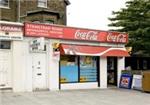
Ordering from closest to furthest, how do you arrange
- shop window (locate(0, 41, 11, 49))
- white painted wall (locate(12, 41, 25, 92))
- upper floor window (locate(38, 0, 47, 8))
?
shop window (locate(0, 41, 11, 49)), white painted wall (locate(12, 41, 25, 92)), upper floor window (locate(38, 0, 47, 8))

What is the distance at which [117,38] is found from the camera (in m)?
27.2

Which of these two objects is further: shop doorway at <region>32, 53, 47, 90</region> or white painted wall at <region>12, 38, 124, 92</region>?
shop doorway at <region>32, 53, 47, 90</region>

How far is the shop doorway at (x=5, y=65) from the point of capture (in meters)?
21.1

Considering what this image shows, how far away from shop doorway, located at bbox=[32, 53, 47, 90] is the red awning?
53.8 inches

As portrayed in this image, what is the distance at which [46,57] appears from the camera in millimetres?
23031

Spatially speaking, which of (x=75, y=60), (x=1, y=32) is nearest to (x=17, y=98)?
(x=1, y=32)

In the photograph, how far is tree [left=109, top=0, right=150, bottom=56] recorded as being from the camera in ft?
108

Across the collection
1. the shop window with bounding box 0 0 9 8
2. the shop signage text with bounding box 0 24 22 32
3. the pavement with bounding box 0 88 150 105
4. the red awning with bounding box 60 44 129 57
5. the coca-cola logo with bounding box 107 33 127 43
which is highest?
the shop window with bounding box 0 0 9 8

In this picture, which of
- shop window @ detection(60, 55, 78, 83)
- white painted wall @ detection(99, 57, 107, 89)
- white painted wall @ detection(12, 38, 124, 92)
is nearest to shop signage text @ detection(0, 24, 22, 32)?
white painted wall @ detection(12, 38, 124, 92)

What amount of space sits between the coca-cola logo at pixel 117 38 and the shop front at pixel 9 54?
Answer: 7.21 meters

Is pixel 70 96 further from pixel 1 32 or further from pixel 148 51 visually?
pixel 148 51

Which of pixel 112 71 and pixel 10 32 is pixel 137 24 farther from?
pixel 10 32

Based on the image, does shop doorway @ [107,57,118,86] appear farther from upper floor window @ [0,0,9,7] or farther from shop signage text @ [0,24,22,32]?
upper floor window @ [0,0,9,7]

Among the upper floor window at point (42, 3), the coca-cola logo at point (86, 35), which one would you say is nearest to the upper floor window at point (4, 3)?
the upper floor window at point (42, 3)
